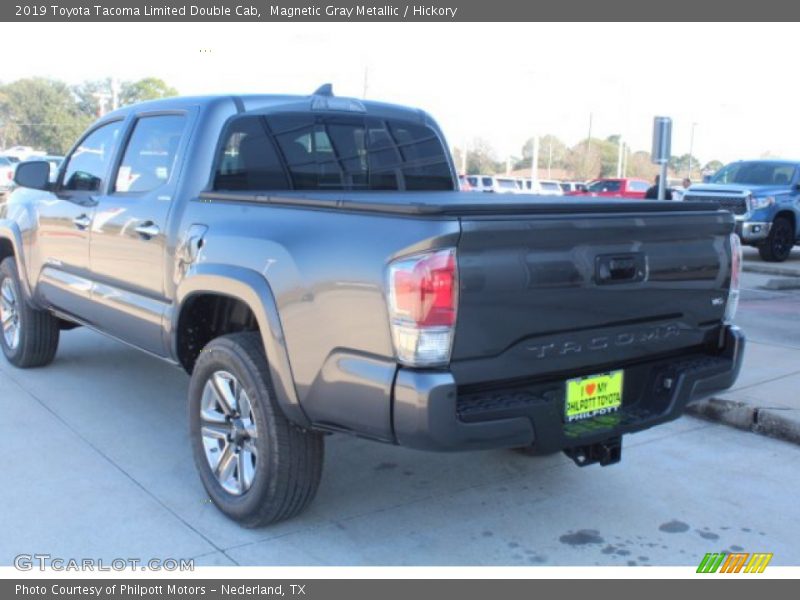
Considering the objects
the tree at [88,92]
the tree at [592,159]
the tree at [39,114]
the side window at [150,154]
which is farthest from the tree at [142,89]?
the side window at [150,154]

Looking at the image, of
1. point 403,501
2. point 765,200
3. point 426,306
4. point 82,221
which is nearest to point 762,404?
point 403,501

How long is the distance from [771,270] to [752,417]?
32.6ft

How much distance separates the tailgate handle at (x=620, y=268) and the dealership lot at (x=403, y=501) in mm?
1224

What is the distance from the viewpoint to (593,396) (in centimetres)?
340

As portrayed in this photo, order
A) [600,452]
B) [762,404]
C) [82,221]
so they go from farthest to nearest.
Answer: [762,404]
[82,221]
[600,452]

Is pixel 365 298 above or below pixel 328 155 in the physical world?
below

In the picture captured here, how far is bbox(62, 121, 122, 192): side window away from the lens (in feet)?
17.1

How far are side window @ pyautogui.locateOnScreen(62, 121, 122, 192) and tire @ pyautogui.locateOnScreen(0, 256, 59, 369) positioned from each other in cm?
111

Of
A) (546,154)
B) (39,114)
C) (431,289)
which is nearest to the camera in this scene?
(431,289)

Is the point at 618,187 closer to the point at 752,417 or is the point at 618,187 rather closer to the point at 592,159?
the point at 752,417

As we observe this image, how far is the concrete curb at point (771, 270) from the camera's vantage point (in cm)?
1368

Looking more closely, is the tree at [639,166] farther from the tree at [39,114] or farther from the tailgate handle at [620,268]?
the tailgate handle at [620,268]

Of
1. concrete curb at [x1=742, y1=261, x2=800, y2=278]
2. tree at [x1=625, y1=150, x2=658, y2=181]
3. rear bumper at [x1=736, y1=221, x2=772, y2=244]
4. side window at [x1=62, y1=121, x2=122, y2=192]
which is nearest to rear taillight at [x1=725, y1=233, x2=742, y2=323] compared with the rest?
side window at [x1=62, y1=121, x2=122, y2=192]

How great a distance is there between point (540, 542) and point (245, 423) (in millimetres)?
1449
